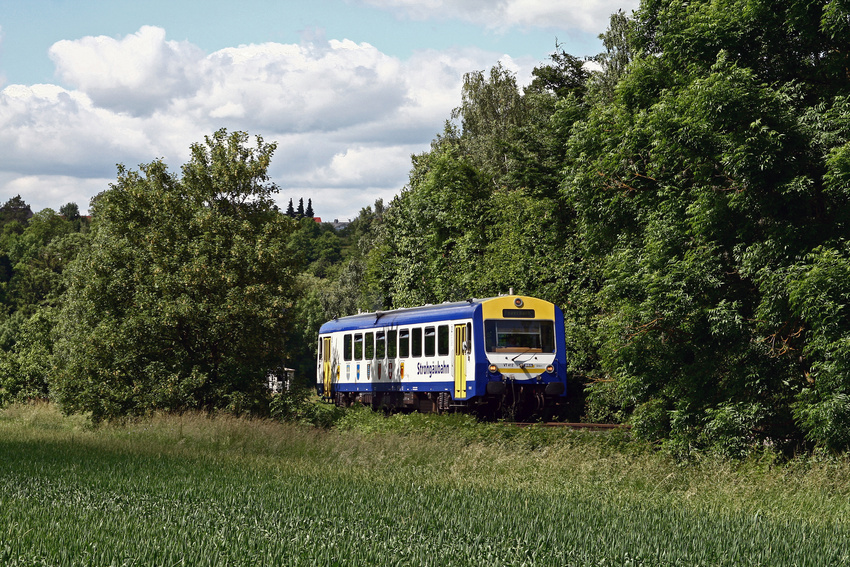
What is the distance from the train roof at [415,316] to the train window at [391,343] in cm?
28

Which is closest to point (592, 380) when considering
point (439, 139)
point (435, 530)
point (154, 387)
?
point (154, 387)

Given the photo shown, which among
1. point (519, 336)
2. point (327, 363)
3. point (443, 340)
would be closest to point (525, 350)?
point (519, 336)

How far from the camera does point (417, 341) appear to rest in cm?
2705

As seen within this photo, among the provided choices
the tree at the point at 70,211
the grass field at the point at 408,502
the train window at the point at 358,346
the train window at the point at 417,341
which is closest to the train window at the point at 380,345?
the train window at the point at 358,346

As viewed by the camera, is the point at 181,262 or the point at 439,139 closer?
the point at 181,262

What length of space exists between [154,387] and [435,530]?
55.8ft

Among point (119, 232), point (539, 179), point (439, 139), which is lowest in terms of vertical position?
point (119, 232)

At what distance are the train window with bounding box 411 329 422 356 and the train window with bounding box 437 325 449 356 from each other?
99 cm

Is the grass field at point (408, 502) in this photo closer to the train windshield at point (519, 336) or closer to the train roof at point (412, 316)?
A: the train windshield at point (519, 336)

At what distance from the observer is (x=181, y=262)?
25547mm

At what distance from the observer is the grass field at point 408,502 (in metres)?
7.96

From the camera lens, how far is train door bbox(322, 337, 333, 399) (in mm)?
34938

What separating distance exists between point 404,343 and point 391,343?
1017 mm

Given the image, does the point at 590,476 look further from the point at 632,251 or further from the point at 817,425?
the point at 632,251
